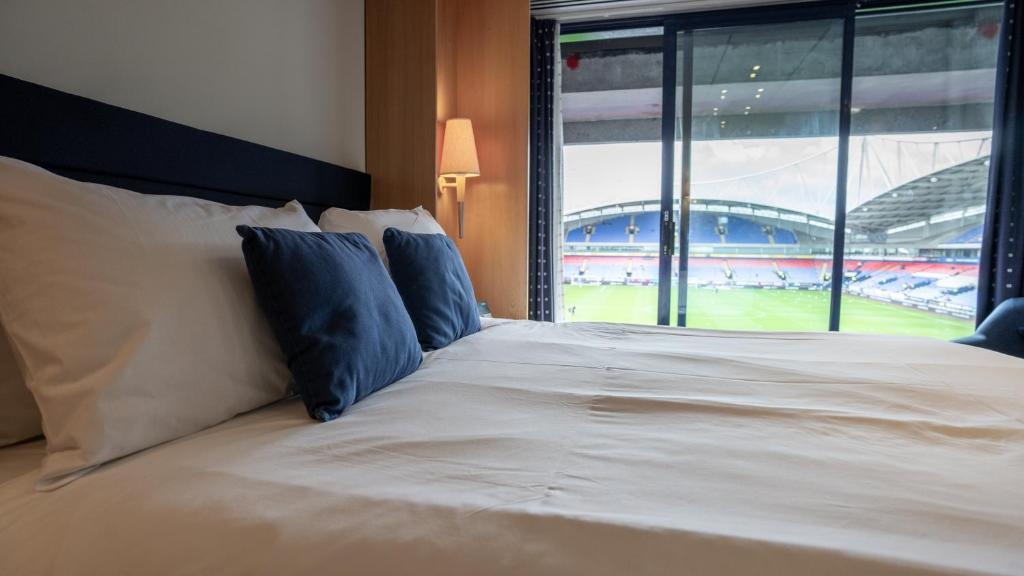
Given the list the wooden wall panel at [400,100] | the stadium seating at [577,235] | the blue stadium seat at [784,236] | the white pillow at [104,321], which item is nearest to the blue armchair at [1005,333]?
the blue stadium seat at [784,236]

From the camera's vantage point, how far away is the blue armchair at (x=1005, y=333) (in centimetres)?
258

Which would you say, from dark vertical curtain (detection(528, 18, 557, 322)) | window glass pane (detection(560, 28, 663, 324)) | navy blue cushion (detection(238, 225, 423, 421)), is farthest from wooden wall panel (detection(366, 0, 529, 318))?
navy blue cushion (detection(238, 225, 423, 421))

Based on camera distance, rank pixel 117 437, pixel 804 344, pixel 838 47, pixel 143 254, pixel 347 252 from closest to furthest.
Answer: pixel 117 437, pixel 143 254, pixel 347 252, pixel 804 344, pixel 838 47

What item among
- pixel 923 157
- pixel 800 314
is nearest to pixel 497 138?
pixel 800 314

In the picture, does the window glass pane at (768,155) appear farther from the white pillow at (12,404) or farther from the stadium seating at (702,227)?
the white pillow at (12,404)

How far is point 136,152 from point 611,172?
4.67 meters

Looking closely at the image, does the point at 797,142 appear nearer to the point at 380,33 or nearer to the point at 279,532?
the point at 380,33

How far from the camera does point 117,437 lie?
2.46ft

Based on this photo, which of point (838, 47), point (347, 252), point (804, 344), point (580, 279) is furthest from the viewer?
point (580, 279)

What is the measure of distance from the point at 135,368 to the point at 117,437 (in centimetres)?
10

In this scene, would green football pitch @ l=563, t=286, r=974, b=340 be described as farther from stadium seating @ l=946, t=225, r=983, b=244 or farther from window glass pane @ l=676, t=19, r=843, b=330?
stadium seating @ l=946, t=225, r=983, b=244

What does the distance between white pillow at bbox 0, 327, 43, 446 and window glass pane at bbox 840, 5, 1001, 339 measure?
4.03m

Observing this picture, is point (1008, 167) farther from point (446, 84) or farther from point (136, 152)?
point (136, 152)

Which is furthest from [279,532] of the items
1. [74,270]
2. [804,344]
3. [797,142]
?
[797,142]
